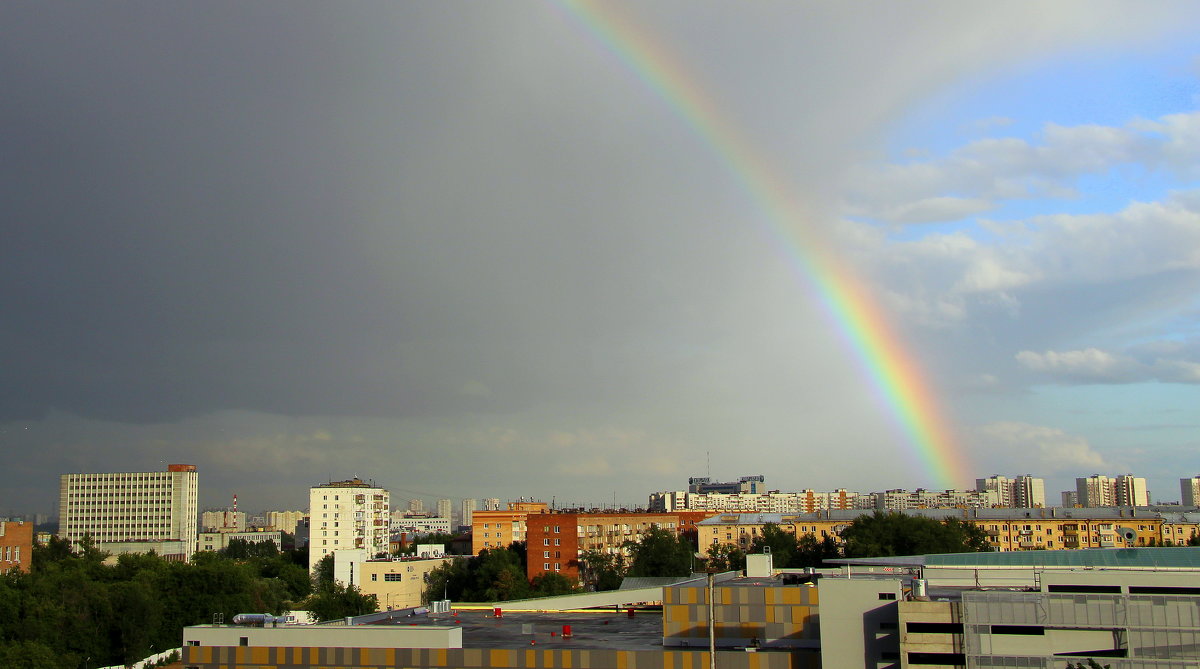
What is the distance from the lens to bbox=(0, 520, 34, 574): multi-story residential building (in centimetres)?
9375

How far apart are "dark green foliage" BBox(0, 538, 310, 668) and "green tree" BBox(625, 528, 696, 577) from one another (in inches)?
1231

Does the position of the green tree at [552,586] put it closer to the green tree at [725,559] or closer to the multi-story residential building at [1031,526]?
the green tree at [725,559]

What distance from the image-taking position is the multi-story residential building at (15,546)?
9375 cm

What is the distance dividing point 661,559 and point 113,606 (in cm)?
4452

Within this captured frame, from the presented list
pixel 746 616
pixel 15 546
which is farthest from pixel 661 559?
pixel 15 546

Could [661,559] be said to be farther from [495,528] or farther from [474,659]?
[474,659]

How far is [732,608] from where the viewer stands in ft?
118

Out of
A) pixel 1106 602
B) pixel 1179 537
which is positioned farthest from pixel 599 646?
pixel 1179 537

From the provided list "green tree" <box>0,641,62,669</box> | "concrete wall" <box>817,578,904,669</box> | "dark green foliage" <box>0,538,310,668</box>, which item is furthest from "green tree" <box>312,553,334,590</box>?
"concrete wall" <box>817,578,904,669</box>

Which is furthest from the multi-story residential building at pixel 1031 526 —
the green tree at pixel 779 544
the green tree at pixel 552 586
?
the green tree at pixel 552 586

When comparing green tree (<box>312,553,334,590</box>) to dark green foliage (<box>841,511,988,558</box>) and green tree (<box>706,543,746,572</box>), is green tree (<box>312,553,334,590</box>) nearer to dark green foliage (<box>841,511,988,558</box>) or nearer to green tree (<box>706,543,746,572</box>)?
green tree (<box>706,543,746,572</box>)

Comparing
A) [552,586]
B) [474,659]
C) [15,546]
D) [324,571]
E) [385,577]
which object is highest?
[474,659]

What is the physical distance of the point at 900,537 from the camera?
79.2 meters

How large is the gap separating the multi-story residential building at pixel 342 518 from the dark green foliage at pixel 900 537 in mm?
64142
